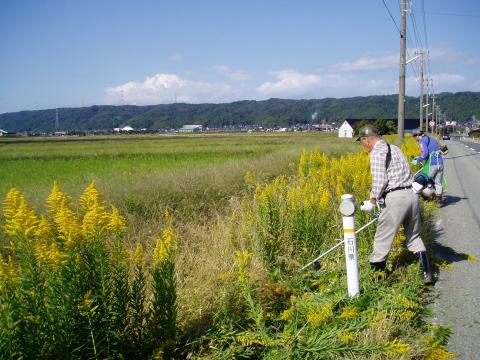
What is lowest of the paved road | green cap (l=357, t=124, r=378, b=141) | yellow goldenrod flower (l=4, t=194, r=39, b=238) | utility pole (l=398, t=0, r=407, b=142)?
the paved road

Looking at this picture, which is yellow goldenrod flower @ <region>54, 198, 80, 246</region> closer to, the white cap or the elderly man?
the elderly man

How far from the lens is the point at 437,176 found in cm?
993

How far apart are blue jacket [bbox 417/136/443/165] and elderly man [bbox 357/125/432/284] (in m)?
5.48

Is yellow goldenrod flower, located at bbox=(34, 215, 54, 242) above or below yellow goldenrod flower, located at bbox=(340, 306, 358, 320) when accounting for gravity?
above

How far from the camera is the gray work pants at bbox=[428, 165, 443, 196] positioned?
9797mm

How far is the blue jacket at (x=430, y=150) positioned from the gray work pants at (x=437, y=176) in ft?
0.38

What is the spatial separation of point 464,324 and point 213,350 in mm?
2348

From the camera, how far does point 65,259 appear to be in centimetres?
260

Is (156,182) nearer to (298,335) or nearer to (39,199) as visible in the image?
(39,199)

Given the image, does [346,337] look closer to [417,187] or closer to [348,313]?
[348,313]

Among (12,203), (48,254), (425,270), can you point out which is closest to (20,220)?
(12,203)

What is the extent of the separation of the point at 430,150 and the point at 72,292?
367 inches

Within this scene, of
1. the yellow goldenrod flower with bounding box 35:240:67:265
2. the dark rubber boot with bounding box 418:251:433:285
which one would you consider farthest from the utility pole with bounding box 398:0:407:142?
the yellow goldenrod flower with bounding box 35:240:67:265

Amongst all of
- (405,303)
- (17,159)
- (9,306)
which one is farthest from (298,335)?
(17,159)
